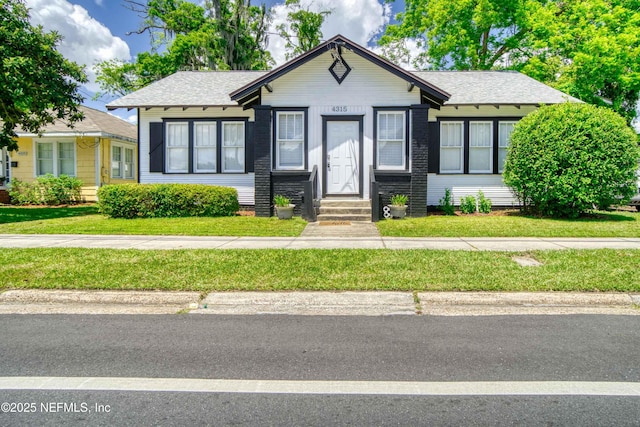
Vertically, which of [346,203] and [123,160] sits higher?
[123,160]

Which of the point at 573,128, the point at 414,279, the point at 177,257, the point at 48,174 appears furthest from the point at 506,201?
the point at 48,174

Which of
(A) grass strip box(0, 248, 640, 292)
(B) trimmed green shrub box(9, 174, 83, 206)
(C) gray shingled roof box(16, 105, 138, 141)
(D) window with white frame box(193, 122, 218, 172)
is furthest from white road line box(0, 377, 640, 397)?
(B) trimmed green shrub box(9, 174, 83, 206)

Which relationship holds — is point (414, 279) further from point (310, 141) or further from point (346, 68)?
point (346, 68)

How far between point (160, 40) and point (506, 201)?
27.5 metres

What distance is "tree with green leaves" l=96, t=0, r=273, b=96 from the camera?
28922 millimetres

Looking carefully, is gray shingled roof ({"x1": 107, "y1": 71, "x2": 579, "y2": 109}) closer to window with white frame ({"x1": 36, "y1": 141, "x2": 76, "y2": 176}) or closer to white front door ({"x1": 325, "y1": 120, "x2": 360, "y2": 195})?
white front door ({"x1": 325, "y1": 120, "x2": 360, "y2": 195})

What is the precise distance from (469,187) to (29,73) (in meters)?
15.2

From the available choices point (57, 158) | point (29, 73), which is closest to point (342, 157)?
point (29, 73)

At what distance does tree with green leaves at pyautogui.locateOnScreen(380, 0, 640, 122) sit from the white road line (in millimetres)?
19939

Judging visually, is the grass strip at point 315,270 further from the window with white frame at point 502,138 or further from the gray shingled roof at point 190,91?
the gray shingled roof at point 190,91

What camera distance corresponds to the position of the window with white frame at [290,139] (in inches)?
545

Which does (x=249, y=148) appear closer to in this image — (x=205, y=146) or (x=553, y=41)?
(x=205, y=146)

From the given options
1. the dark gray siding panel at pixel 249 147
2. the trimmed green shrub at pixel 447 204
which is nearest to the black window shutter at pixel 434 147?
the trimmed green shrub at pixel 447 204

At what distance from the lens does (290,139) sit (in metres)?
13.9
